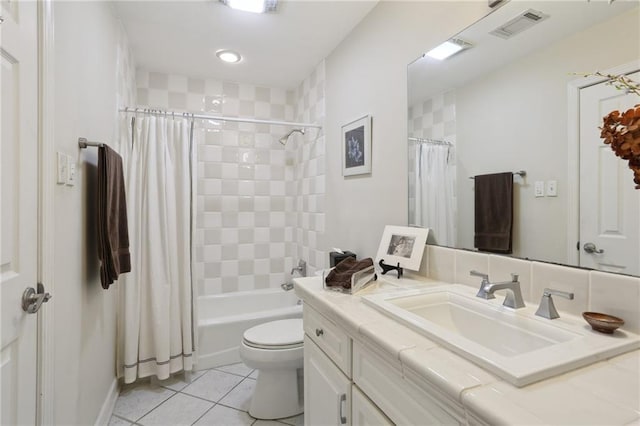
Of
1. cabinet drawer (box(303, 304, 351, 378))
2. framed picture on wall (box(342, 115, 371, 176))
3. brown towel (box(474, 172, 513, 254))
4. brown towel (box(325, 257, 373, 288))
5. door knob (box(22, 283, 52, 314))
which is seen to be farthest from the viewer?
framed picture on wall (box(342, 115, 371, 176))

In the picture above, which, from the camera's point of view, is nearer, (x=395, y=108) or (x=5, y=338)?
(x=5, y=338)

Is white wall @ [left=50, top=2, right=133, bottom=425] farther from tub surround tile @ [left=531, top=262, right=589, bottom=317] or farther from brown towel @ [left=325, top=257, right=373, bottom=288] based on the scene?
tub surround tile @ [left=531, top=262, right=589, bottom=317]

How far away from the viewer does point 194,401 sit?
193cm

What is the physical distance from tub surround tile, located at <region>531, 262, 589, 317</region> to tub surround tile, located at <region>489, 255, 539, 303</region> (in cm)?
2

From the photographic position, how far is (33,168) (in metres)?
0.93

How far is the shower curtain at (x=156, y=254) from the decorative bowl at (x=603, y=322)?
7.01ft

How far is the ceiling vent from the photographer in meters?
1.03

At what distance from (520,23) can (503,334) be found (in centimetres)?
105

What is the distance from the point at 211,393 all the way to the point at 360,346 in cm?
158

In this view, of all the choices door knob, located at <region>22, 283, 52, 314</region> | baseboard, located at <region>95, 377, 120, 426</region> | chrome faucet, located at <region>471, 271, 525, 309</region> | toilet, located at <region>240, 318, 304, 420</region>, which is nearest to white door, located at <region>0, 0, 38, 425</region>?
door knob, located at <region>22, 283, 52, 314</region>

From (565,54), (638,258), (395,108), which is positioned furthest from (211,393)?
(565,54)

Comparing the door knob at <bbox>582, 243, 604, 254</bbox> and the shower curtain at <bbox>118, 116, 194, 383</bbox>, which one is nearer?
the door knob at <bbox>582, 243, 604, 254</bbox>

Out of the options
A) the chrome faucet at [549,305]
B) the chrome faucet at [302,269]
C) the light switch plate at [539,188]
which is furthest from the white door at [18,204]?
the chrome faucet at [302,269]

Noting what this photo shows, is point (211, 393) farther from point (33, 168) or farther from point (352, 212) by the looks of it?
point (33, 168)
